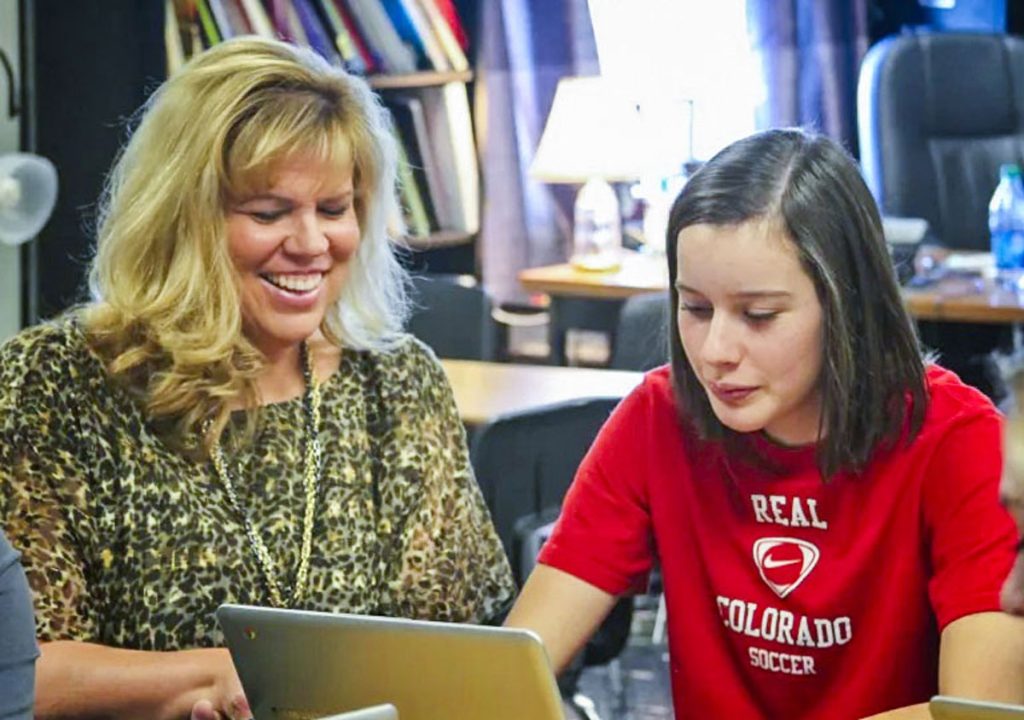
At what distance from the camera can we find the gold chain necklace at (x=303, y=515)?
6.57ft

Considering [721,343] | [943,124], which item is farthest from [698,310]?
[943,124]

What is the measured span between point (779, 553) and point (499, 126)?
4412 millimetres

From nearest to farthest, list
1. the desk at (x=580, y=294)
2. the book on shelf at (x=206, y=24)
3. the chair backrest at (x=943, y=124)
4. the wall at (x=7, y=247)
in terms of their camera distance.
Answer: the wall at (x=7, y=247) < the desk at (x=580, y=294) < the chair backrest at (x=943, y=124) < the book on shelf at (x=206, y=24)

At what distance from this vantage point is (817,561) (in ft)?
5.72

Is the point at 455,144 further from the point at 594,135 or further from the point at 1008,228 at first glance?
the point at 1008,228

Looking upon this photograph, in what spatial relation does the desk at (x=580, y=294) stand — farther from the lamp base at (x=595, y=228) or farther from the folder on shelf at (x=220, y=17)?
the folder on shelf at (x=220, y=17)

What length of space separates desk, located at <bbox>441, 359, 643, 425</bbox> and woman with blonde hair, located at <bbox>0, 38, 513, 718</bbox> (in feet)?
3.76

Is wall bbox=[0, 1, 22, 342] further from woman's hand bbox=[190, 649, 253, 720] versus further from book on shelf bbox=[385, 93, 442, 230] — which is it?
woman's hand bbox=[190, 649, 253, 720]

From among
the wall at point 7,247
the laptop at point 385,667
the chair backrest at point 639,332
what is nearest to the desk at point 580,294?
the chair backrest at point 639,332

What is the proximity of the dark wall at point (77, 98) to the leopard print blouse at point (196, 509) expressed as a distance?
277 cm

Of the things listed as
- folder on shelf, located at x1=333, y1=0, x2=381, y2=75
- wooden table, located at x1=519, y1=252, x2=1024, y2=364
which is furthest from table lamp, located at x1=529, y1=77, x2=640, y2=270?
folder on shelf, located at x1=333, y1=0, x2=381, y2=75

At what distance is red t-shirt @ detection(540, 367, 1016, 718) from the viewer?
5.55ft

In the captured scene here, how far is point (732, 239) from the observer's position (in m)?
1.67

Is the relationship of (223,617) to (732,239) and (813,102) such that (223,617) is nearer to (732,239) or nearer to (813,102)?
(732,239)
